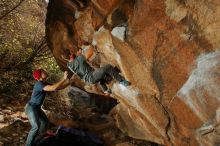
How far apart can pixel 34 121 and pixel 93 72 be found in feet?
7.10

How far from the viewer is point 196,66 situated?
6.78 m

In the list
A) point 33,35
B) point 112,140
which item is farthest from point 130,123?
point 33,35

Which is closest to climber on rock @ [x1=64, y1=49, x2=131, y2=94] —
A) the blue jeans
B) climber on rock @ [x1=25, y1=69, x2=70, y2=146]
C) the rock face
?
the rock face

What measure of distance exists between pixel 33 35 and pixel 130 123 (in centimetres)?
1043

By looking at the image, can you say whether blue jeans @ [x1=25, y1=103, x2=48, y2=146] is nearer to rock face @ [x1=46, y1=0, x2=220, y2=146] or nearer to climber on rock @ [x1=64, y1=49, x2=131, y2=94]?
climber on rock @ [x1=64, y1=49, x2=131, y2=94]

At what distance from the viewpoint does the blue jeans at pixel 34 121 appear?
7637 mm

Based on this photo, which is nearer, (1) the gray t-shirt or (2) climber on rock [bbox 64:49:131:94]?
(2) climber on rock [bbox 64:49:131:94]

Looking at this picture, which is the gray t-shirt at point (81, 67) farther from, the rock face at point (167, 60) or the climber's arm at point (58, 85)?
the climber's arm at point (58, 85)

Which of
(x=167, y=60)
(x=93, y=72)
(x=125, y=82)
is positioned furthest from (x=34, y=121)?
(x=167, y=60)

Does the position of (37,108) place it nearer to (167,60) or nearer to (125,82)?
(125,82)

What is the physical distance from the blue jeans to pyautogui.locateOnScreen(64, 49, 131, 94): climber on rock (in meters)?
1.77

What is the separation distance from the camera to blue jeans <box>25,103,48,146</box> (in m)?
7.64

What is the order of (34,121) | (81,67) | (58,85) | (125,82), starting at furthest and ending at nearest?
(81,67), (125,82), (34,121), (58,85)

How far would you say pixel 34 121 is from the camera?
7617mm
